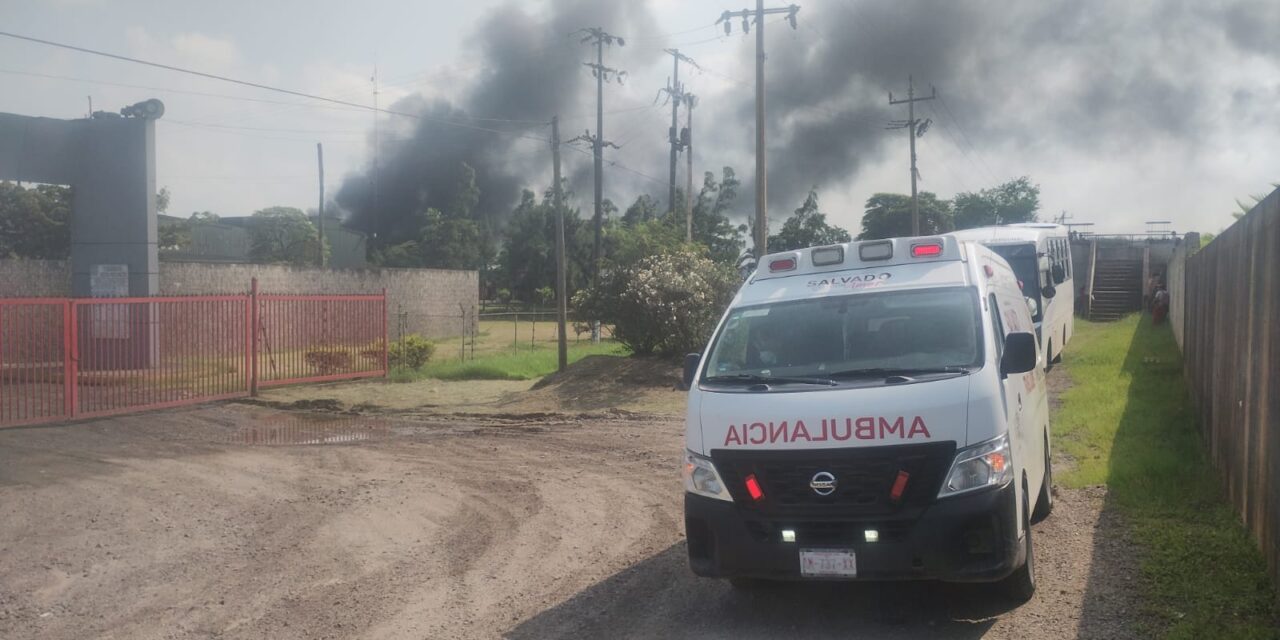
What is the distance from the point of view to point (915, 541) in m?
5.01

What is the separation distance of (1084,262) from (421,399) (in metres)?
30.3

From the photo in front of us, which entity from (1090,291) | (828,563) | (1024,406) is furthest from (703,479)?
(1090,291)

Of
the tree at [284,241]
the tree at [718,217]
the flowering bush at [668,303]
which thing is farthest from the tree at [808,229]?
the flowering bush at [668,303]

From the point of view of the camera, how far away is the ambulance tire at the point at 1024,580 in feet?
18.4

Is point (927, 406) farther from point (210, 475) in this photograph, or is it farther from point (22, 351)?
point (22, 351)

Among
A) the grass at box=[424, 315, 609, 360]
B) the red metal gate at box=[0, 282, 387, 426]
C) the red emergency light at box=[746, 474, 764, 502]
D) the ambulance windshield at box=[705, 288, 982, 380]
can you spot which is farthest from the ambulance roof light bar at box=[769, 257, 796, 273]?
the grass at box=[424, 315, 609, 360]

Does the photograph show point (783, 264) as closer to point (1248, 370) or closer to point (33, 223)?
point (1248, 370)

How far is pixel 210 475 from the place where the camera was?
419 inches

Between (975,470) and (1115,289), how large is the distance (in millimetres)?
36025

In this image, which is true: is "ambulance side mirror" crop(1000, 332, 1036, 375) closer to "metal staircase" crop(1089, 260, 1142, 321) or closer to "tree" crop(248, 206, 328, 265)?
"metal staircase" crop(1089, 260, 1142, 321)

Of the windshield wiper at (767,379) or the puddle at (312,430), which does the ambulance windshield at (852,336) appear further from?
the puddle at (312,430)

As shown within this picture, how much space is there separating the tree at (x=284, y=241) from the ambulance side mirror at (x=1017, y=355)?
53.3 metres

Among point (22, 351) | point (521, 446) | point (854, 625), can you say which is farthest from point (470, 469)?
point (22, 351)

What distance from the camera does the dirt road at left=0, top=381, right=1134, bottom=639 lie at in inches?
225
